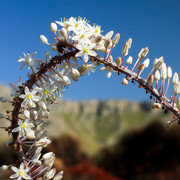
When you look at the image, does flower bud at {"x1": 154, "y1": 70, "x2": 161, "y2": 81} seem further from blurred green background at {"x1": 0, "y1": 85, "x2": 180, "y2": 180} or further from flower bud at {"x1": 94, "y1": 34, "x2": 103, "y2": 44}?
blurred green background at {"x1": 0, "y1": 85, "x2": 180, "y2": 180}

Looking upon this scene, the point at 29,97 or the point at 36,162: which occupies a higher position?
the point at 29,97

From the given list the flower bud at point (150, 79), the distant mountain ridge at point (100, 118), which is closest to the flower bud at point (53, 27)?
the flower bud at point (150, 79)

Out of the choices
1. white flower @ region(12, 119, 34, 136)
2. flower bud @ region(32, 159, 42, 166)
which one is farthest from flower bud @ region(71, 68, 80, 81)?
flower bud @ region(32, 159, 42, 166)

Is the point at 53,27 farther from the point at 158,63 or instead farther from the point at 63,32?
the point at 158,63

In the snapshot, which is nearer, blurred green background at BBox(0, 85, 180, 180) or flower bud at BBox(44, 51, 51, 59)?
flower bud at BBox(44, 51, 51, 59)

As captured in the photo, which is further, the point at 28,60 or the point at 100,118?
the point at 100,118

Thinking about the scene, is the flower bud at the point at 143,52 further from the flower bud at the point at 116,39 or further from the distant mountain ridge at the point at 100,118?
the distant mountain ridge at the point at 100,118

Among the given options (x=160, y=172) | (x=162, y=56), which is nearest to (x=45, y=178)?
(x=162, y=56)

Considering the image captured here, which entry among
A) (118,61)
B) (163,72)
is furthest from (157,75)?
(118,61)
